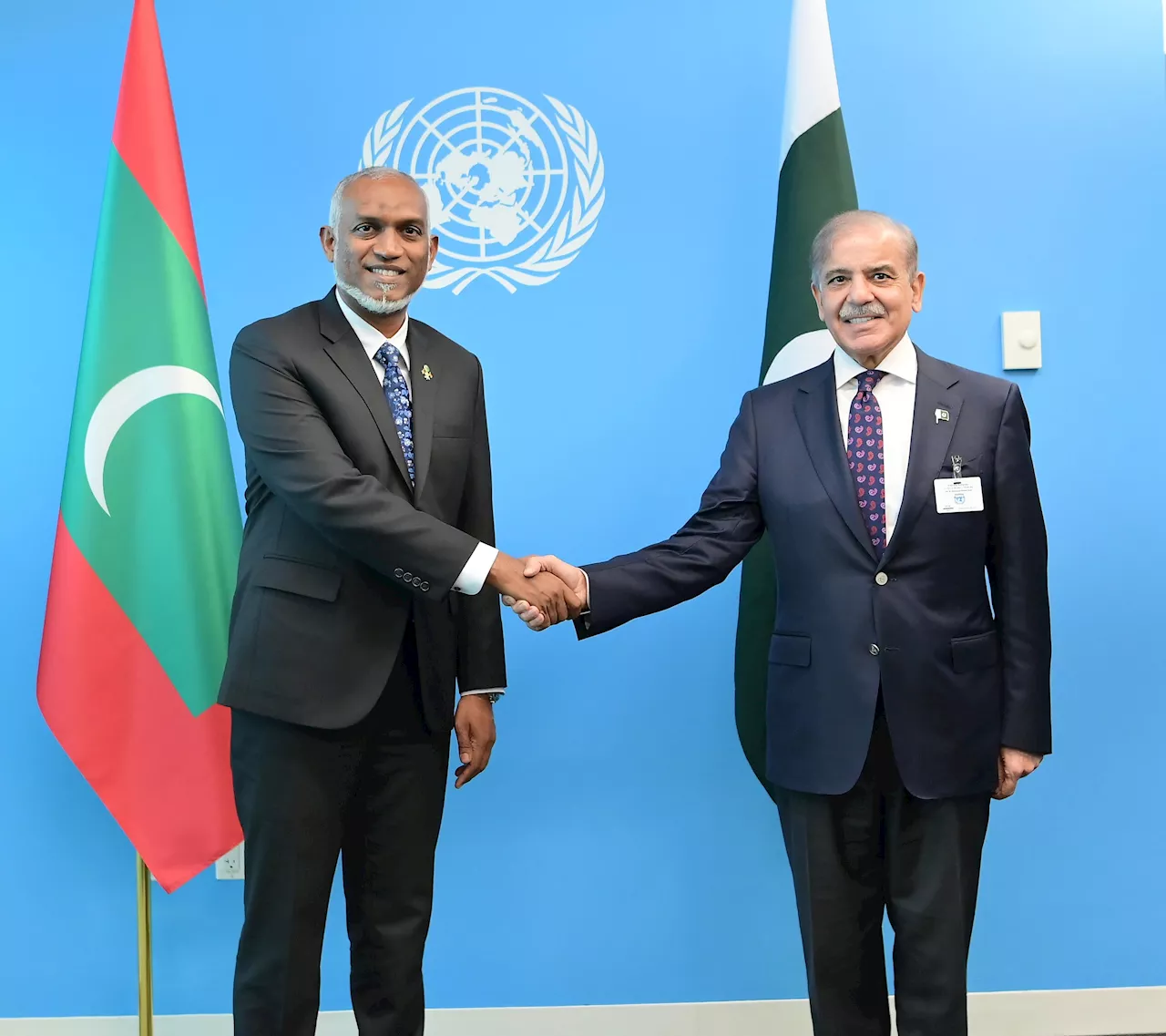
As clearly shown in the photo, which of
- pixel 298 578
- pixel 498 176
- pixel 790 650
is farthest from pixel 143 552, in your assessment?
pixel 790 650

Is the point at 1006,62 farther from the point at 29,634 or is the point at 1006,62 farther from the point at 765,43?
the point at 29,634

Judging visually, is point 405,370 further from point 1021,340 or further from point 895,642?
point 1021,340

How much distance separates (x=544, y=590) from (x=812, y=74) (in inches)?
55.9

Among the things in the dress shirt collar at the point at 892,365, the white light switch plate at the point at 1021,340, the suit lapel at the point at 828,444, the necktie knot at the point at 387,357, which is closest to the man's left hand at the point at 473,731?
the necktie knot at the point at 387,357

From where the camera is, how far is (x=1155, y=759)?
2805 millimetres

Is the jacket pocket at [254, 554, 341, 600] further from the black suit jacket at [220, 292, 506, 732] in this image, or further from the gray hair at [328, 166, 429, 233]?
the gray hair at [328, 166, 429, 233]

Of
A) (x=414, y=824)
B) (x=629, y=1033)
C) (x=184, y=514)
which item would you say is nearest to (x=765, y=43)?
(x=184, y=514)

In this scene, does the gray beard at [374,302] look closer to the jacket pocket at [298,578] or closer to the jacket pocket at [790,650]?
the jacket pocket at [298,578]

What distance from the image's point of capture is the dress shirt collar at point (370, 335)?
1.95 m

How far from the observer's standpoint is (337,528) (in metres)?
1.80

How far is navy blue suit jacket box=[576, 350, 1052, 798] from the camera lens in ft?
6.02

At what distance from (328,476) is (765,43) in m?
1.79

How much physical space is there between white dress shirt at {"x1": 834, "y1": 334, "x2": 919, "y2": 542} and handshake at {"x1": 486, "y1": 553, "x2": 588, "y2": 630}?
60 cm

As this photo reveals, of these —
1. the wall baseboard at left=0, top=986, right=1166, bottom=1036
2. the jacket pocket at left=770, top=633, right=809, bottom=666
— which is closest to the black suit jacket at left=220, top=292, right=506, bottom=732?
the jacket pocket at left=770, top=633, right=809, bottom=666
